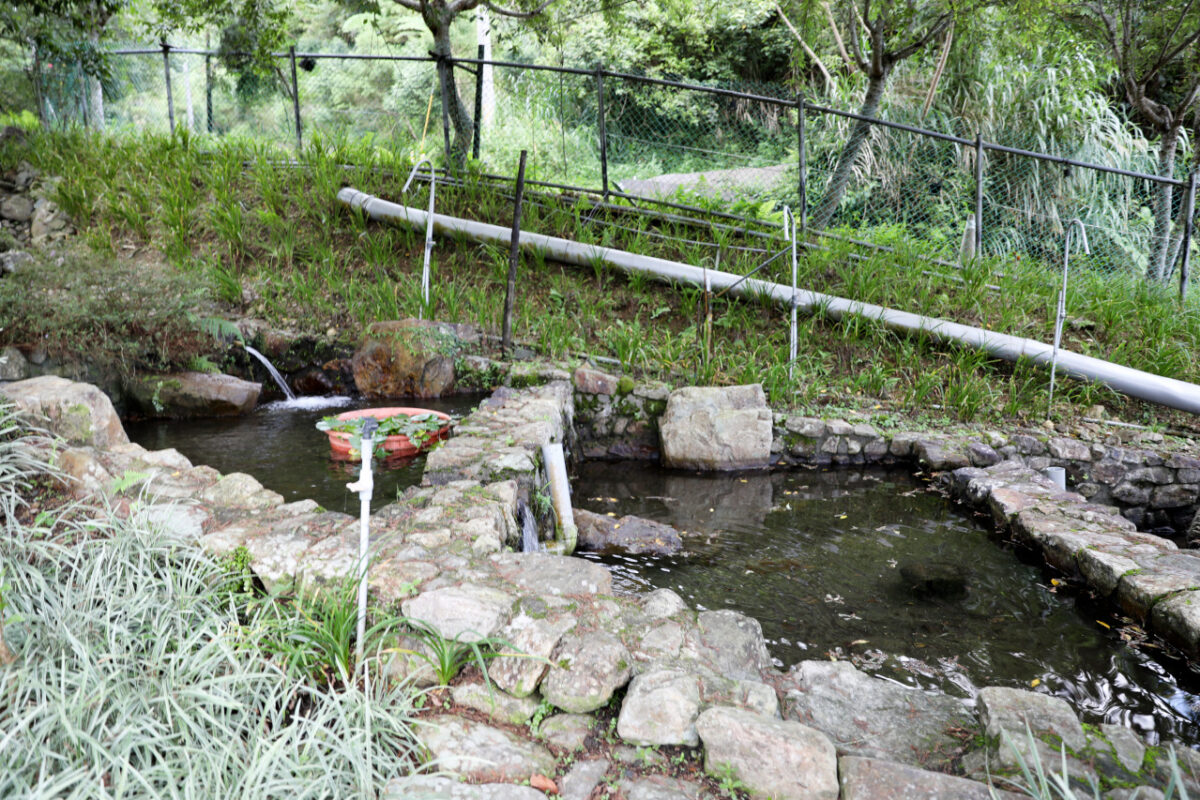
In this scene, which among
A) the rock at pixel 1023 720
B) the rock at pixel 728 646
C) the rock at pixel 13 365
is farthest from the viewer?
the rock at pixel 13 365

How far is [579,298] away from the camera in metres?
6.82

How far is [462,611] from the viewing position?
2.35m

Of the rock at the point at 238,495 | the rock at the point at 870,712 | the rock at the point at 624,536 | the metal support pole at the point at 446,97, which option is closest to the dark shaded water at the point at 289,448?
the rock at the point at 238,495

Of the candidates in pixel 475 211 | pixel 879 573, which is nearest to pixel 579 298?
pixel 475 211

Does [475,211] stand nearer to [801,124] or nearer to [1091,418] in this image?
[801,124]

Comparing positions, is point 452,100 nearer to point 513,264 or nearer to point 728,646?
point 513,264

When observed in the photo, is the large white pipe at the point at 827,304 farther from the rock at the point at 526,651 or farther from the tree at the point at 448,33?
the rock at the point at 526,651

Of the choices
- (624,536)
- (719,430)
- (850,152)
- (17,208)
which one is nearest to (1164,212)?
(850,152)

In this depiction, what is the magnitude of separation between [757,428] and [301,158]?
6154 millimetres

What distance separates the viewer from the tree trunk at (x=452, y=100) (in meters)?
8.02

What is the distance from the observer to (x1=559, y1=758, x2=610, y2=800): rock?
185cm

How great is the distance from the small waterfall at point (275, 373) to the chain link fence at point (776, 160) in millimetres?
3208

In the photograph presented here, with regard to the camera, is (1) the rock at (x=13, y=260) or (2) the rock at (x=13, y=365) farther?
(1) the rock at (x=13, y=260)

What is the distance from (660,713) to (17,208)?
9.50 meters
